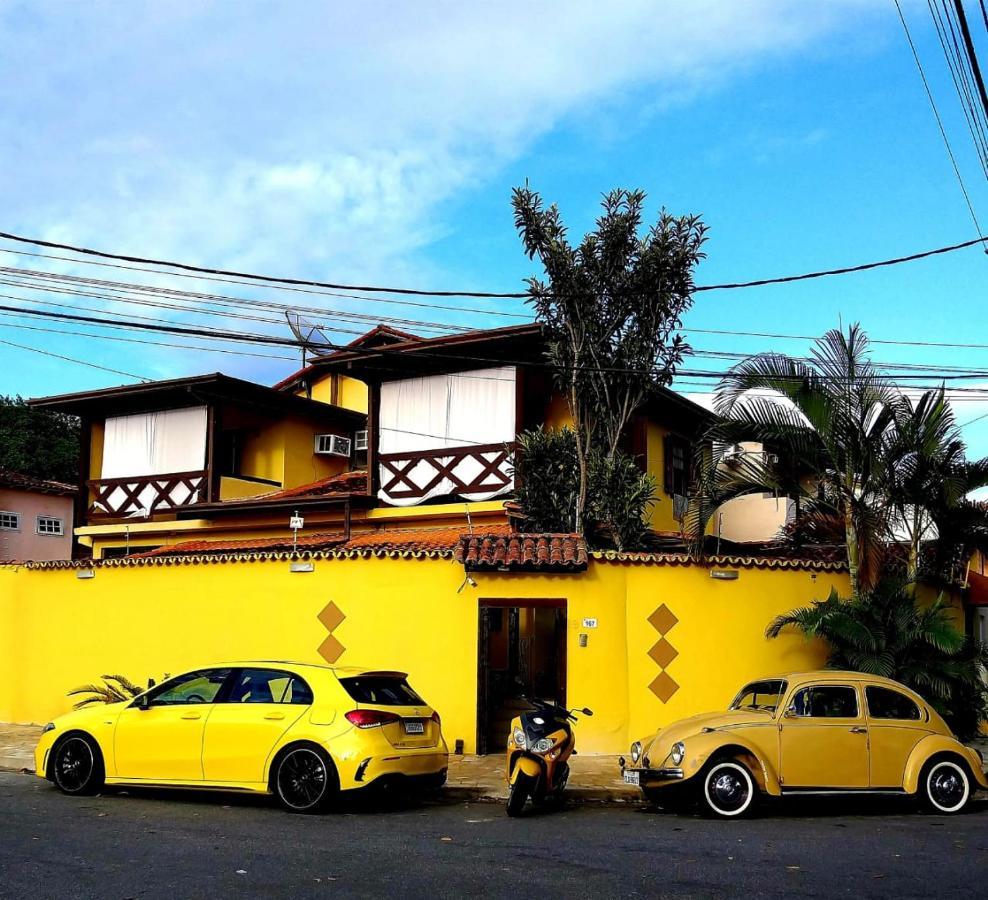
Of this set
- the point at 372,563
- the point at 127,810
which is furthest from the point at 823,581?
the point at 127,810

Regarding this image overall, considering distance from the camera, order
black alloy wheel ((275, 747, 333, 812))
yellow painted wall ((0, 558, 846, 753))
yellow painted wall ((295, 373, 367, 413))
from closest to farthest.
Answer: black alloy wheel ((275, 747, 333, 812)) < yellow painted wall ((0, 558, 846, 753)) < yellow painted wall ((295, 373, 367, 413))

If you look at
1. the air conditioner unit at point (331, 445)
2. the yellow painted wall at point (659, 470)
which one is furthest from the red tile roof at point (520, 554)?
the air conditioner unit at point (331, 445)

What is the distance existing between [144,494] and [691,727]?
19066 mm

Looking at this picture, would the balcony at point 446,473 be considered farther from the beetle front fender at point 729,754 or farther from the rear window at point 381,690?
the beetle front fender at point 729,754

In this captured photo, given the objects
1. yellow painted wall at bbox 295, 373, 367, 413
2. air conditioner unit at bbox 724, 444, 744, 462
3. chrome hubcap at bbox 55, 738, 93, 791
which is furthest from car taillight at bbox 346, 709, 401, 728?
yellow painted wall at bbox 295, 373, 367, 413

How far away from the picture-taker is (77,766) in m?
11.9

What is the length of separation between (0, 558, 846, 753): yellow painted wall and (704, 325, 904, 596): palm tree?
1.04 metres

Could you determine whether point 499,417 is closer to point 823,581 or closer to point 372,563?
point 372,563

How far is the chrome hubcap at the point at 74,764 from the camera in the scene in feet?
39.0

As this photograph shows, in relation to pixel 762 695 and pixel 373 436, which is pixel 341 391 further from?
pixel 762 695

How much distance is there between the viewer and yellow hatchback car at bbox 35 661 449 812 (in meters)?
10.8

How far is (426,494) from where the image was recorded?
74.9 ft

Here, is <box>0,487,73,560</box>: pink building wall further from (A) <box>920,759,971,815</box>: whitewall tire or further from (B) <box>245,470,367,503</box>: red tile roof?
(A) <box>920,759,971,815</box>: whitewall tire

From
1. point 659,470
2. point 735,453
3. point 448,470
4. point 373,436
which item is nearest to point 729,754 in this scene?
point 735,453
